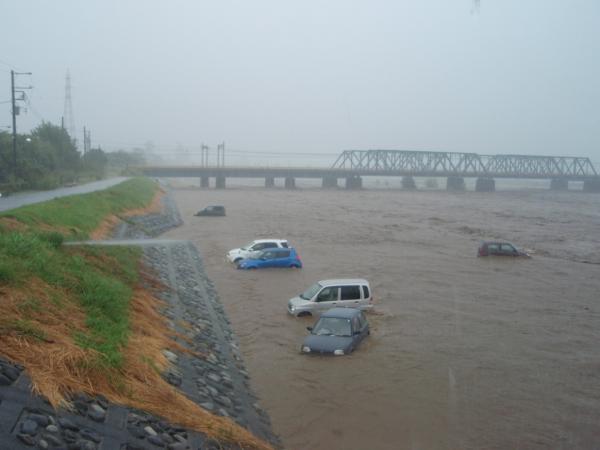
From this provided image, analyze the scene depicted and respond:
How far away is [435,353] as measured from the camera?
12.4 m

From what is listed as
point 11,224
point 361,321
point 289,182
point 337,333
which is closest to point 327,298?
point 361,321

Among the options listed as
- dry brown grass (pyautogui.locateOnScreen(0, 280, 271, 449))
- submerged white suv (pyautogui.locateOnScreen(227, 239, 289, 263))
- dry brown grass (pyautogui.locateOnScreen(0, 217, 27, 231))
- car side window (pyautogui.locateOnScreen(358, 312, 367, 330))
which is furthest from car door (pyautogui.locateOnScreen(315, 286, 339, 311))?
submerged white suv (pyautogui.locateOnScreen(227, 239, 289, 263))

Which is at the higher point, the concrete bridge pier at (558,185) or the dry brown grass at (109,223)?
the concrete bridge pier at (558,185)

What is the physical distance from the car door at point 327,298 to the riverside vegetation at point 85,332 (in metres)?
4.34

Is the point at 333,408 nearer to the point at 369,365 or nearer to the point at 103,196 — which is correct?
the point at 369,365

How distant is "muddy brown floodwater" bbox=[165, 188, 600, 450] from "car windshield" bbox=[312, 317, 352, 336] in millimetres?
544

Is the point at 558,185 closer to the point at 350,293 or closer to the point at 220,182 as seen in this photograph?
the point at 220,182

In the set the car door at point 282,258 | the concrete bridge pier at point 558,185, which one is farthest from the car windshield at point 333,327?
the concrete bridge pier at point 558,185

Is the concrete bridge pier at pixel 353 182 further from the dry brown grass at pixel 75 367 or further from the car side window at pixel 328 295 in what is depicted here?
the dry brown grass at pixel 75 367

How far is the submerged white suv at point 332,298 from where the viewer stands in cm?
1475

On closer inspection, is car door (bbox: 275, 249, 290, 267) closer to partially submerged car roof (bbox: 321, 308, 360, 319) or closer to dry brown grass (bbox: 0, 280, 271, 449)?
partially submerged car roof (bbox: 321, 308, 360, 319)

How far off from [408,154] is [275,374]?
117431 millimetres

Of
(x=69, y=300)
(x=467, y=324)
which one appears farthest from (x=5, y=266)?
(x=467, y=324)

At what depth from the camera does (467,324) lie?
48.5 ft
